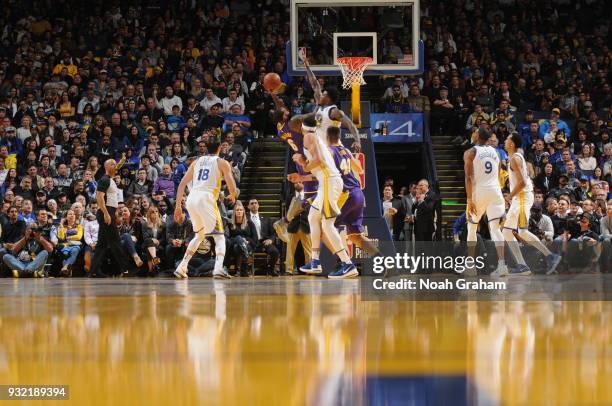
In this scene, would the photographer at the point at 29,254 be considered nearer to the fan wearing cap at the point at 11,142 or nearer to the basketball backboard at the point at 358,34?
the fan wearing cap at the point at 11,142

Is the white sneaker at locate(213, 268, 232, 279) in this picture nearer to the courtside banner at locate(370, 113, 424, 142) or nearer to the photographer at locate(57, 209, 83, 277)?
the photographer at locate(57, 209, 83, 277)

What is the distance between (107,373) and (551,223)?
10892 millimetres

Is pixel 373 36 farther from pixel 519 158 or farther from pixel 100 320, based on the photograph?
pixel 100 320

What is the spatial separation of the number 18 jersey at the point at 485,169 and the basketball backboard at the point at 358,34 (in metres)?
3.34

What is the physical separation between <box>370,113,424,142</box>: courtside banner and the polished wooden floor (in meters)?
11.3

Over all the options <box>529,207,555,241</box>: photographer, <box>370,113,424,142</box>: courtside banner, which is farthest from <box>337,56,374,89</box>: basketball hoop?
<box>370,113,424,142</box>: courtside banner

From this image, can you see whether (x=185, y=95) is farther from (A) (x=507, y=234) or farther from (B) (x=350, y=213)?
(A) (x=507, y=234)

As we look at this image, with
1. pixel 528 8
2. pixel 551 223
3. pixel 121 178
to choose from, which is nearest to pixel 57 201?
pixel 121 178

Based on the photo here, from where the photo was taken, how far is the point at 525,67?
19.9 meters

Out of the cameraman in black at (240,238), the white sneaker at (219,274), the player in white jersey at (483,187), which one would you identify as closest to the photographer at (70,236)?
the cameraman in black at (240,238)

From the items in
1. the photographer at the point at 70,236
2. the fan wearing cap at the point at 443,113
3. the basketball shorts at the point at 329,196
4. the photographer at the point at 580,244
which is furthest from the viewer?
the fan wearing cap at the point at 443,113

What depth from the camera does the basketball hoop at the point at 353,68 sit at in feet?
42.5

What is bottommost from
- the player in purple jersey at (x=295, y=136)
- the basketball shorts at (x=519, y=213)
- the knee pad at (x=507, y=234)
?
the knee pad at (x=507, y=234)

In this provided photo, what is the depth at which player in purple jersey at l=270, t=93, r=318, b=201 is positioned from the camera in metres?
10.6
